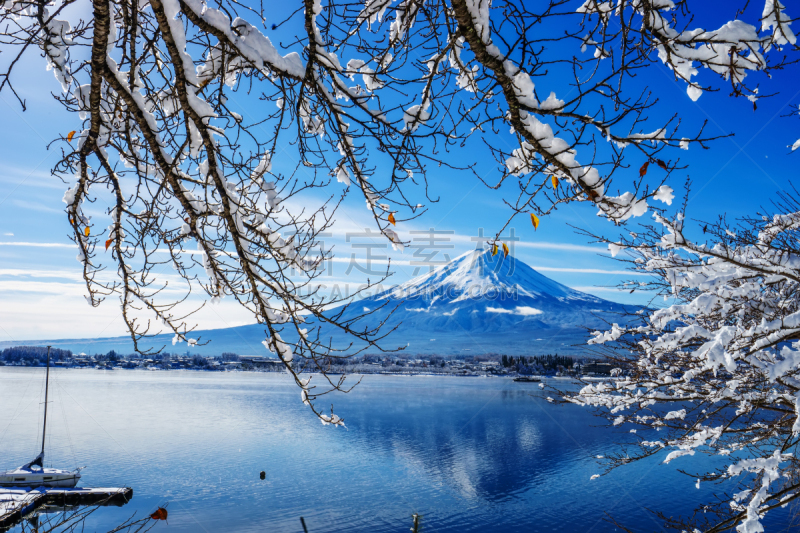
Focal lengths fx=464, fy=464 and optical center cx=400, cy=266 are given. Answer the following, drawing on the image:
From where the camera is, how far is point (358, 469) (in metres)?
24.1

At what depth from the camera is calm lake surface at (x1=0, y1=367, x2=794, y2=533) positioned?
18078 millimetres

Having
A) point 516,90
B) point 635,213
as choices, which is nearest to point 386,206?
point 516,90

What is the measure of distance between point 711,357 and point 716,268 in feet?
4.75

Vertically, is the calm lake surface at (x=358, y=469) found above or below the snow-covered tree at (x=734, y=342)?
below

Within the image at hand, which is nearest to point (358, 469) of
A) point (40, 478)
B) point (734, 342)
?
point (40, 478)

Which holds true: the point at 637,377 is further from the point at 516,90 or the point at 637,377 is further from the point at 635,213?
the point at 516,90

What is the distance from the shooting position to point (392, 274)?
2.86 metres

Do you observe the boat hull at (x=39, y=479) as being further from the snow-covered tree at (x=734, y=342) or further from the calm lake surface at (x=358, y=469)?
the snow-covered tree at (x=734, y=342)

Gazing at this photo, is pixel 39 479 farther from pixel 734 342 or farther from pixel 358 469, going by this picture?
pixel 734 342

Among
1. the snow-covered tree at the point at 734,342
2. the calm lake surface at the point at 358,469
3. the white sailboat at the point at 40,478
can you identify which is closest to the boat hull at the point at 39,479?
the white sailboat at the point at 40,478

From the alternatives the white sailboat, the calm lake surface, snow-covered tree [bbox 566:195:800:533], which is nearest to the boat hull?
the white sailboat

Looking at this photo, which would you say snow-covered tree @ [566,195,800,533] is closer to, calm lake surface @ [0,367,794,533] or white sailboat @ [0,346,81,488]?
calm lake surface @ [0,367,794,533]

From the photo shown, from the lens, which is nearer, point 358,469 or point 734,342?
point 734,342

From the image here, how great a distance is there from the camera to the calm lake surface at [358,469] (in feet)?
59.3
